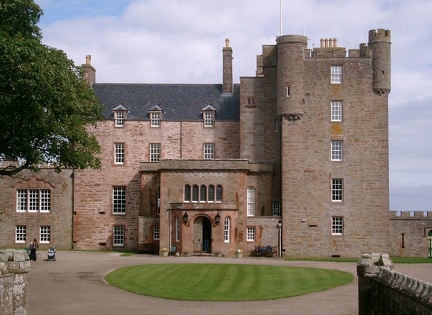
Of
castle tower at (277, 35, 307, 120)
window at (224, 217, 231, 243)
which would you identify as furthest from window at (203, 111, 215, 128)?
window at (224, 217, 231, 243)

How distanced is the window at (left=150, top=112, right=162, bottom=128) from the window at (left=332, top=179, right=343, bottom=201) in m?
15.7

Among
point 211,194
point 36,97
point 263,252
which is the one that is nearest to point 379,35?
point 211,194

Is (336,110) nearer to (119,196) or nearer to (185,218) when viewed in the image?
(185,218)

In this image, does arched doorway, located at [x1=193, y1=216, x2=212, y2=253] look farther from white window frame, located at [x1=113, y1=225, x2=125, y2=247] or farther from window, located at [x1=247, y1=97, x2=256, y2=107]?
window, located at [x1=247, y1=97, x2=256, y2=107]

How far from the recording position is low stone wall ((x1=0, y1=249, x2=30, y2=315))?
1955 centimetres

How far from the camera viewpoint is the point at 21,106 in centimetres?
3541

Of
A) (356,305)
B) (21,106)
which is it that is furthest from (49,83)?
(356,305)

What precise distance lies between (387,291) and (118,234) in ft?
142

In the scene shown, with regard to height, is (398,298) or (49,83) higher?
(49,83)

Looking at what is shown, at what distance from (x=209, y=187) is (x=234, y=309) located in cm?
3083

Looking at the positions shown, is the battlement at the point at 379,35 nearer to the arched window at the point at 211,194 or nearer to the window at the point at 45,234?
the arched window at the point at 211,194

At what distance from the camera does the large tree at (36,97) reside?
3397cm

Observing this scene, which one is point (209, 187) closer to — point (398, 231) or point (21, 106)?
point (398, 231)

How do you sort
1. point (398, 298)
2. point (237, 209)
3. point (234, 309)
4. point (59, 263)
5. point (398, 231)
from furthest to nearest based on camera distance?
point (398, 231), point (237, 209), point (59, 263), point (234, 309), point (398, 298)
